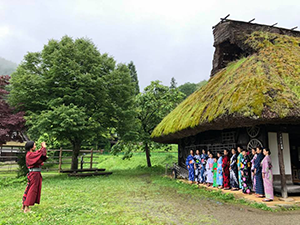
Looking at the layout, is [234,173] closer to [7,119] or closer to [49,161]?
[7,119]

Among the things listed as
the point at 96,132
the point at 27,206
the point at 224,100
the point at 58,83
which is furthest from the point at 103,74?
the point at 27,206

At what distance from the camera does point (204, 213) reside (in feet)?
15.6

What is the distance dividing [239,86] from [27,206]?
6381 millimetres

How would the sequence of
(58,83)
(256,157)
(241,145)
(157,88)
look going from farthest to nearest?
(157,88)
(58,83)
(241,145)
(256,157)

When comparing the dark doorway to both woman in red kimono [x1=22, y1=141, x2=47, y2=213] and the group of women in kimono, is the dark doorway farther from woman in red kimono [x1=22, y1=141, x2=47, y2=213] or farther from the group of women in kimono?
woman in red kimono [x1=22, y1=141, x2=47, y2=213]

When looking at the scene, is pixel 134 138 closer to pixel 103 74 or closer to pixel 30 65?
pixel 103 74

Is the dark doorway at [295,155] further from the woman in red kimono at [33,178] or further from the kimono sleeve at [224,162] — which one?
the woman in red kimono at [33,178]

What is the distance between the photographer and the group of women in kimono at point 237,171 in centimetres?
582

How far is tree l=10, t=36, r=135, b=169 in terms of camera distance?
9938 mm

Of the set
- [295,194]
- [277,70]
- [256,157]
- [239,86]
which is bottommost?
[295,194]

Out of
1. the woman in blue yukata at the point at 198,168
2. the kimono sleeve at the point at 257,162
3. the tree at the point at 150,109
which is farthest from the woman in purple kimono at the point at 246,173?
the tree at the point at 150,109

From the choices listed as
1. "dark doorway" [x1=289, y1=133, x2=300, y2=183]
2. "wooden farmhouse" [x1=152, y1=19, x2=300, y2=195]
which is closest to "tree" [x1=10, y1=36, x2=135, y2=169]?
"wooden farmhouse" [x1=152, y1=19, x2=300, y2=195]

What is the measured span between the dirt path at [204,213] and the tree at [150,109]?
8823mm

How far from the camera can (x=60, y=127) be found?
9922mm
